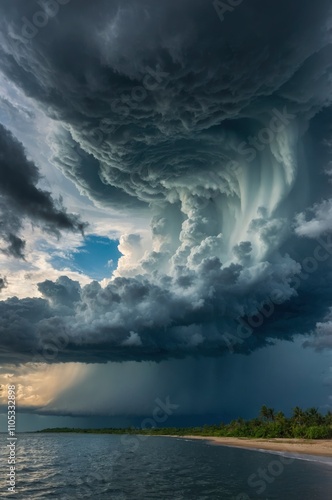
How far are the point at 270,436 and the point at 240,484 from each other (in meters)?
105

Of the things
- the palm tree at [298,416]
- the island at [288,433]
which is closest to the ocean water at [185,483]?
the island at [288,433]

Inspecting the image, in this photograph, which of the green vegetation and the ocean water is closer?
the ocean water

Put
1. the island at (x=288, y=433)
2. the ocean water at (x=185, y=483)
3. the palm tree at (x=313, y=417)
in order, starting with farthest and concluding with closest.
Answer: the palm tree at (x=313, y=417) → the island at (x=288, y=433) → the ocean water at (x=185, y=483)

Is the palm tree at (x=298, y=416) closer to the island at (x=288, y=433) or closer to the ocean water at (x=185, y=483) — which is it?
the island at (x=288, y=433)

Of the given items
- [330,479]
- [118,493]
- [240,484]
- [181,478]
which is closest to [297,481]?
[330,479]

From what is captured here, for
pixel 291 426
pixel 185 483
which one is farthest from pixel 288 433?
pixel 185 483

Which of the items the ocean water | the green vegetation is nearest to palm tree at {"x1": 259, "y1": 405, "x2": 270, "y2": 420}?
the green vegetation

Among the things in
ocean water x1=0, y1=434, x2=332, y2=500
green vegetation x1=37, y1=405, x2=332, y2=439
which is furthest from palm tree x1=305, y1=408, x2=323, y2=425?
ocean water x1=0, y1=434, x2=332, y2=500

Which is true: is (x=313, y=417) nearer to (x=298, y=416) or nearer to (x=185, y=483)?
(x=298, y=416)

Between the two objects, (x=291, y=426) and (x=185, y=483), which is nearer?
(x=185, y=483)

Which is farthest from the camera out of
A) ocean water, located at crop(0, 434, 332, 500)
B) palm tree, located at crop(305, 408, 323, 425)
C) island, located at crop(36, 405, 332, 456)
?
palm tree, located at crop(305, 408, 323, 425)

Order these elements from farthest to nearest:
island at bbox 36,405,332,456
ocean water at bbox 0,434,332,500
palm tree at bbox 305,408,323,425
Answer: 1. palm tree at bbox 305,408,323,425
2. island at bbox 36,405,332,456
3. ocean water at bbox 0,434,332,500

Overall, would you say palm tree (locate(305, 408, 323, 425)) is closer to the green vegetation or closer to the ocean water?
the green vegetation

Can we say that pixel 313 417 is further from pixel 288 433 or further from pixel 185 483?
pixel 185 483
